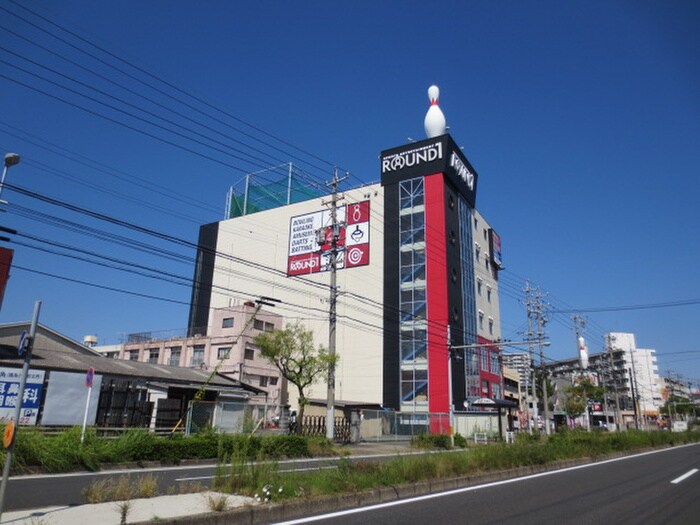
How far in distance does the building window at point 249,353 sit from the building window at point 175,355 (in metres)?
10.3

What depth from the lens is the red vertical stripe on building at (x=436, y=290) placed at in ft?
159

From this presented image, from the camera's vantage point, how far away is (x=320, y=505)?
824cm

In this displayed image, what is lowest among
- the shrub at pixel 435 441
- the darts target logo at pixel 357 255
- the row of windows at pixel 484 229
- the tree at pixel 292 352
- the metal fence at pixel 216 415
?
the shrub at pixel 435 441

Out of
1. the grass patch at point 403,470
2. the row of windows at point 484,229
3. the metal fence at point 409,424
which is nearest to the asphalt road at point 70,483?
the grass patch at point 403,470

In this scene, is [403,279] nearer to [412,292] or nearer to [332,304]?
[412,292]

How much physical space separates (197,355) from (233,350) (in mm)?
6620

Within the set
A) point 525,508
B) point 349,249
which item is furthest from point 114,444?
point 349,249

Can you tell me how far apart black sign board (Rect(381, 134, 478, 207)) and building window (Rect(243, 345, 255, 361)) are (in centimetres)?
2455

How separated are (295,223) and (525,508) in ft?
184

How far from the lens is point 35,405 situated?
18969mm

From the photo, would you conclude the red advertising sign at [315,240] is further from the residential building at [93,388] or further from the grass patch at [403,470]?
the grass patch at [403,470]

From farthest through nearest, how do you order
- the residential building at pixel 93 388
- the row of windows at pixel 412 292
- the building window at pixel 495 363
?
the building window at pixel 495 363, the row of windows at pixel 412 292, the residential building at pixel 93 388

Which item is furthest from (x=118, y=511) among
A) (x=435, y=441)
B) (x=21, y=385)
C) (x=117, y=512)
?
(x=435, y=441)

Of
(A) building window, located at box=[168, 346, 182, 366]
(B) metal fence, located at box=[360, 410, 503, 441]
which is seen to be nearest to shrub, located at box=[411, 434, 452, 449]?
(B) metal fence, located at box=[360, 410, 503, 441]
